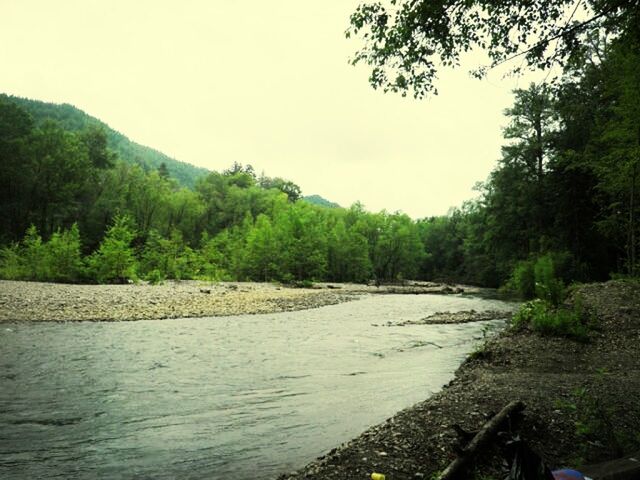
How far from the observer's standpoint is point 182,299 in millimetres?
24906

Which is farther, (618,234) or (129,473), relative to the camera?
(618,234)

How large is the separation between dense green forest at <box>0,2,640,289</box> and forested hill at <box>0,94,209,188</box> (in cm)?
2513

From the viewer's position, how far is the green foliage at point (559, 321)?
11.7 meters

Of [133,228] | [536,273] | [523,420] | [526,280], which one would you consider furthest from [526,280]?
[133,228]

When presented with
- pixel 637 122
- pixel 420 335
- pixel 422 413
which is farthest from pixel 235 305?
pixel 637 122

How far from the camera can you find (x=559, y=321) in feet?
39.5

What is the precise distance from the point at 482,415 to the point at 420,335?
1045 cm

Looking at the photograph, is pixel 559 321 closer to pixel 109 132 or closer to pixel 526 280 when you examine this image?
pixel 526 280

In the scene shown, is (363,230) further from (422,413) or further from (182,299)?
(422,413)

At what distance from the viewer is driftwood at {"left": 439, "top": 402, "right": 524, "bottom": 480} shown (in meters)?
4.18

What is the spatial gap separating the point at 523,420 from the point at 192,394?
6.03 m

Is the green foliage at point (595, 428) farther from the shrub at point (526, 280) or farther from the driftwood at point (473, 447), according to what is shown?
the shrub at point (526, 280)

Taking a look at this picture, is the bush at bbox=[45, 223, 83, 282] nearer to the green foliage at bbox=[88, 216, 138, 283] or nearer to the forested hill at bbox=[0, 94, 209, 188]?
the green foliage at bbox=[88, 216, 138, 283]

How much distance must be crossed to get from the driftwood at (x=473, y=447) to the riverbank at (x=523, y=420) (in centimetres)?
19
